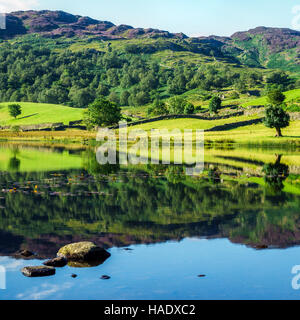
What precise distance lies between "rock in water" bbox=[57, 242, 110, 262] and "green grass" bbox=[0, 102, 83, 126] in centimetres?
13412

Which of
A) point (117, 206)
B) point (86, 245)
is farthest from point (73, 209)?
point (86, 245)

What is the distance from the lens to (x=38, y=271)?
1384cm

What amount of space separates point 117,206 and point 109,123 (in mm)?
107698

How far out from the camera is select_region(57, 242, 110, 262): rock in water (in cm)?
1518

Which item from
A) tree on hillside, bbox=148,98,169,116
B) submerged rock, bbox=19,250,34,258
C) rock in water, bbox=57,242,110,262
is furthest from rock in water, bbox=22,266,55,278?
tree on hillside, bbox=148,98,169,116

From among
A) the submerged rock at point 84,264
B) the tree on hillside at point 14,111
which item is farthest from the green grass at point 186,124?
the submerged rock at point 84,264

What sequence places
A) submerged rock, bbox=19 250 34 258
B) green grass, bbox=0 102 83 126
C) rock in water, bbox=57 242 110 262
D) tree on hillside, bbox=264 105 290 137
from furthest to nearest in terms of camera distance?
green grass, bbox=0 102 83 126, tree on hillside, bbox=264 105 290 137, submerged rock, bbox=19 250 34 258, rock in water, bbox=57 242 110 262

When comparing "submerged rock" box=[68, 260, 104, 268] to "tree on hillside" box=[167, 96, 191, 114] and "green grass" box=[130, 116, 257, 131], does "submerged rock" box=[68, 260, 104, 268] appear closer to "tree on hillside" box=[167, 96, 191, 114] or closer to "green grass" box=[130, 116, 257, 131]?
"green grass" box=[130, 116, 257, 131]

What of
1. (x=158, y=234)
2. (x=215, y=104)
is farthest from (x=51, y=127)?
(x=158, y=234)

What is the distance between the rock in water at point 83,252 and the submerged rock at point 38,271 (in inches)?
48.9

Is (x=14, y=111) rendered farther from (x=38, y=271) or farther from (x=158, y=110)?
(x=38, y=271)

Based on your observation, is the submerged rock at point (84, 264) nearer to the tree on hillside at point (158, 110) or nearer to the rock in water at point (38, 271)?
the rock in water at point (38, 271)

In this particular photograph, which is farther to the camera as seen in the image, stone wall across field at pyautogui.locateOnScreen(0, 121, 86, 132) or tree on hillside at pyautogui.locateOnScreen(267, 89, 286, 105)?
stone wall across field at pyautogui.locateOnScreen(0, 121, 86, 132)
